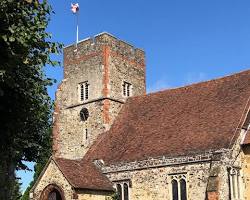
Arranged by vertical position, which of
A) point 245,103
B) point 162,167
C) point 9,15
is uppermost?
point 245,103

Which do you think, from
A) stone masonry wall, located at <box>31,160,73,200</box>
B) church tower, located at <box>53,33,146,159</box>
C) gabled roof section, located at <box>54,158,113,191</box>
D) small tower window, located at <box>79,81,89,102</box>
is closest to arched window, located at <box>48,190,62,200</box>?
stone masonry wall, located at <box>31,160,73,200</box>

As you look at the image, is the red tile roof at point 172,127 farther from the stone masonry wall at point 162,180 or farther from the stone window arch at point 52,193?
the stone window arch at point 52,193

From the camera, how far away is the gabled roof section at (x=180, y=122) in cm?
2588

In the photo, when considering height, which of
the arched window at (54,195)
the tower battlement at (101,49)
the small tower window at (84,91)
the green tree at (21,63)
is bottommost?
the arched window at (54,195)

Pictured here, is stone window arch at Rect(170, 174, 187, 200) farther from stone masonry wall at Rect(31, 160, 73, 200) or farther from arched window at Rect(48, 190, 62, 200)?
arched window at Rect(48, 190, 62, 200)

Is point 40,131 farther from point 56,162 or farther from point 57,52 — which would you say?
point 57,52

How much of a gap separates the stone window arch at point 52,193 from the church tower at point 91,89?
22.3ft

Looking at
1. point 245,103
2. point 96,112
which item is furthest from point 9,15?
point 96,112

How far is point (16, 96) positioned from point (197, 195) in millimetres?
14084

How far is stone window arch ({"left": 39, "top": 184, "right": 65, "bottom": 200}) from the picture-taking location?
26.0 meters

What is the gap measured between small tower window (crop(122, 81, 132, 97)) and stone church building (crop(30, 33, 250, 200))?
8 centimetres

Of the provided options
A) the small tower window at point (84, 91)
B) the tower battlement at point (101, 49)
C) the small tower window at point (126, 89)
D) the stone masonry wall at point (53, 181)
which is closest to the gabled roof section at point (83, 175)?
the stone masonry wall at point (53, 181)

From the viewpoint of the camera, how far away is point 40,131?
2686 centimetres

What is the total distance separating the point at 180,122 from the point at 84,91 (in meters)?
9.47
